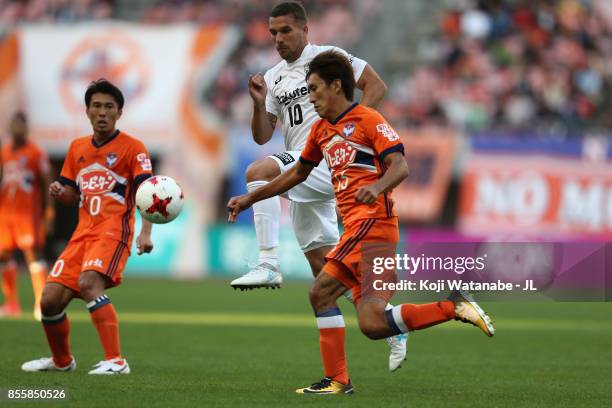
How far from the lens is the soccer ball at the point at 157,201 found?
883 cm

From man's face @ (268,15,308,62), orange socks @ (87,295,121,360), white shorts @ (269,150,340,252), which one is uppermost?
man's face @ (268,15,308,62)

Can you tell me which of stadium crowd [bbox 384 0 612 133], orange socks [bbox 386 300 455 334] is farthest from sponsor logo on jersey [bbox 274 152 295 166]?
stadium crowd [bbox 384 0 612 133]

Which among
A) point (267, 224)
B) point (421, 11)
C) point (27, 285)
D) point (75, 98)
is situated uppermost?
point (421, 11)

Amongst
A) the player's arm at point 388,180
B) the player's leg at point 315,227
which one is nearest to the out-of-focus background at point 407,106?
the player's leg at point 315,227

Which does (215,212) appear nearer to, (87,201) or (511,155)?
(511,155)

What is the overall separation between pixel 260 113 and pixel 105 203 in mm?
1389

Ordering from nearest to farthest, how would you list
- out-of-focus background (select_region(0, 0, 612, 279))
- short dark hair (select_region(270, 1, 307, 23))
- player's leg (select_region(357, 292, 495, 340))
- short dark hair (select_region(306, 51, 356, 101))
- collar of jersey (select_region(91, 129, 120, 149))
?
1. player's leg (select_region(357, 292, 495, 340))
2. short dark hair (select_region(306, 51, 356, 101))
3. short dark hair (select_region(270, 1, 307, 23))
4. collar of jersey (select_region(91, 129, 120, 149))
5. out-of-focus background (select_region(0, 0, 612, 279))

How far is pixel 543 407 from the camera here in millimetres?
7344

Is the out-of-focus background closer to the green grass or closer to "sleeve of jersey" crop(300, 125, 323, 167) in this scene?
the green grass

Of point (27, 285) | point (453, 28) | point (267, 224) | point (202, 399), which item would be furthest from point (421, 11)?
point (202, 399)

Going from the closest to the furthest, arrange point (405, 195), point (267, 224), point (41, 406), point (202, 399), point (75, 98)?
point (41, 406) < point (202, 399) < point (267, 224) < point (405, 195) < point (75, 98)

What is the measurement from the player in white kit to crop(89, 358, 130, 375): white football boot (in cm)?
123

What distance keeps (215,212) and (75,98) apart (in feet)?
12.5

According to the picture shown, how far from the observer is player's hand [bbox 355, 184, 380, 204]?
23.8 feet
